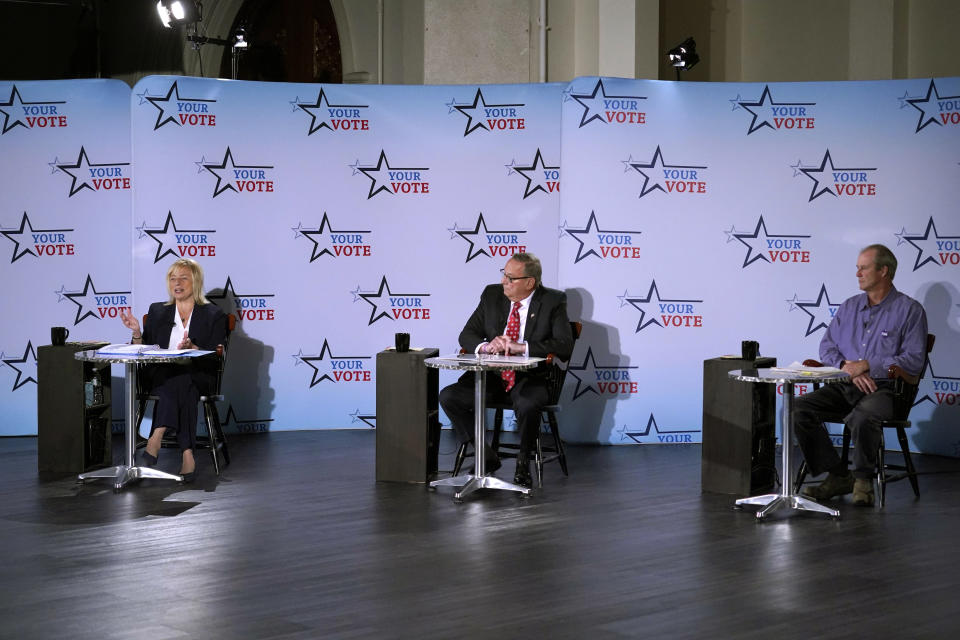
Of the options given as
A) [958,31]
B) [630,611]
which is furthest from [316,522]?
[958,31]

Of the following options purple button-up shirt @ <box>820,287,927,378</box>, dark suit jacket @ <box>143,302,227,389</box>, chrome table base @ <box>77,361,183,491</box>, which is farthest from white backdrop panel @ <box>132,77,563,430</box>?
purple button-up shirt @ <box>820,287,927,378</box>

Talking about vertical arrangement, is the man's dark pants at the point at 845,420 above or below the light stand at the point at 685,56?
below

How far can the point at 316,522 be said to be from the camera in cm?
496

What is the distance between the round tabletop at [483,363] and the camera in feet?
17.5

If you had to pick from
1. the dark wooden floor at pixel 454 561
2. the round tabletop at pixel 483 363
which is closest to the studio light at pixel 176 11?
the dark wooden floor at pixel 454 561

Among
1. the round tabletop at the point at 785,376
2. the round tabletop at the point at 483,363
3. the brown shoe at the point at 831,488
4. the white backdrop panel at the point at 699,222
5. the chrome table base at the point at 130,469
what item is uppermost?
the white backdrop panel at the point at 699,222

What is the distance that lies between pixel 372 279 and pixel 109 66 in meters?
6.91

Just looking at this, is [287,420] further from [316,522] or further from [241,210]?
[316,522]

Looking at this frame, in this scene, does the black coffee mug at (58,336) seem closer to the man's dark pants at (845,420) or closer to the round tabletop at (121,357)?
the round tabletop at (121,357)

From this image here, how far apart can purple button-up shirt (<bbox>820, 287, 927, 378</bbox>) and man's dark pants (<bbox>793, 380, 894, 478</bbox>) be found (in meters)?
0.13

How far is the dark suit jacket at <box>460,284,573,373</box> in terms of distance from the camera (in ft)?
19.6

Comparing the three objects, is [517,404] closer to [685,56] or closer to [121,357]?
[121,357]

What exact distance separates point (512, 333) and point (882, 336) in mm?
1990

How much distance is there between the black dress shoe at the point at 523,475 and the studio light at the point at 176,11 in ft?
16.6
